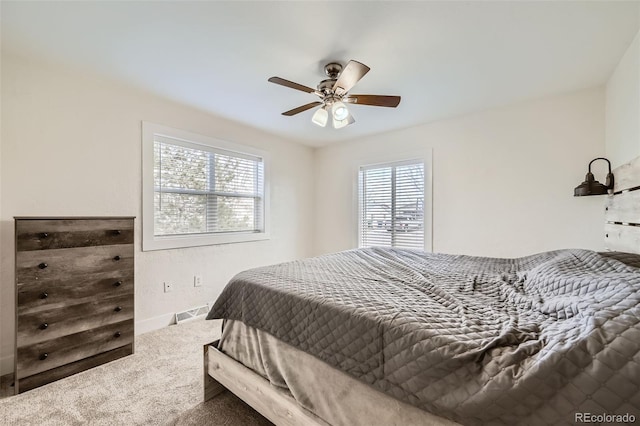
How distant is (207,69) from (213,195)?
1.51 meters

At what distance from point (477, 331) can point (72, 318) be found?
257 cm

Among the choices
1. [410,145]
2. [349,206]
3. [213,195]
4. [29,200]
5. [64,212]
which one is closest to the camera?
[29,200]

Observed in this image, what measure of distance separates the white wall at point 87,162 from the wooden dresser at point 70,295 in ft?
1.31

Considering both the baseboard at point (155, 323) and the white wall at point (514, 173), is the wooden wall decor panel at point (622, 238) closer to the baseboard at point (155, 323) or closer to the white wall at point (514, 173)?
the white wall at point (514, 173)

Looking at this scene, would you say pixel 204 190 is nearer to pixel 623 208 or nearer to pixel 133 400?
pixel 133 400

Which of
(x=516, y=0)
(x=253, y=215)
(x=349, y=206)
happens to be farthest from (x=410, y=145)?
(x=253, y=215)

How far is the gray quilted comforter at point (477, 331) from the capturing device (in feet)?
2.25

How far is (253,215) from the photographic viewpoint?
3717 mm

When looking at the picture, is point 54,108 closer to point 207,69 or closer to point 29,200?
point 29,200

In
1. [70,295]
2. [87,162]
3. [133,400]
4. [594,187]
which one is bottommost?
[133,400]

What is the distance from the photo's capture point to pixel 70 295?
6.21 ft

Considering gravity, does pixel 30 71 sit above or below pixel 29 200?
above

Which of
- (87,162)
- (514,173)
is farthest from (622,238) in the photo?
(87,162)

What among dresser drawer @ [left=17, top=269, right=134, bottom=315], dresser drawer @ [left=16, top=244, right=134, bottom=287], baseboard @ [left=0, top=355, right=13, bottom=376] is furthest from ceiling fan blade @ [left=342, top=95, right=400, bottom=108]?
baseboard @ [left=0, top=355, right=13, bottom=376]
